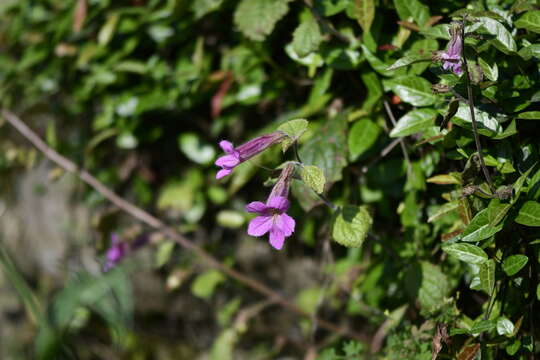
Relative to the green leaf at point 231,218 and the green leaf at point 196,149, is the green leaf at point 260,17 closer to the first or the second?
the green leaf at point 196,149

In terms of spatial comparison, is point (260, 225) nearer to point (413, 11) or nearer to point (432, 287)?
point (432, 287)

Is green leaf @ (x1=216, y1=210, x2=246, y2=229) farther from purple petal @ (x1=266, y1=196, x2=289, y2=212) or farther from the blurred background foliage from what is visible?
purple petal @ (x1=266, y1=196, x2=289, y2=212)

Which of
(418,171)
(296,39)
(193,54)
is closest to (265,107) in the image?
(193,54)

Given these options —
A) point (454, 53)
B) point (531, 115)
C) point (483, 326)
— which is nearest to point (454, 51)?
point (454, 53)

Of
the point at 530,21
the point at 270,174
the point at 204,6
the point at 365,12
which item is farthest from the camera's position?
the point at 204,6

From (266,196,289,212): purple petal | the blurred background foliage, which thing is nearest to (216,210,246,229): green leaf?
the blurred background foliage

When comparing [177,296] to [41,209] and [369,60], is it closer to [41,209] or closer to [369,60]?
[41,209]
